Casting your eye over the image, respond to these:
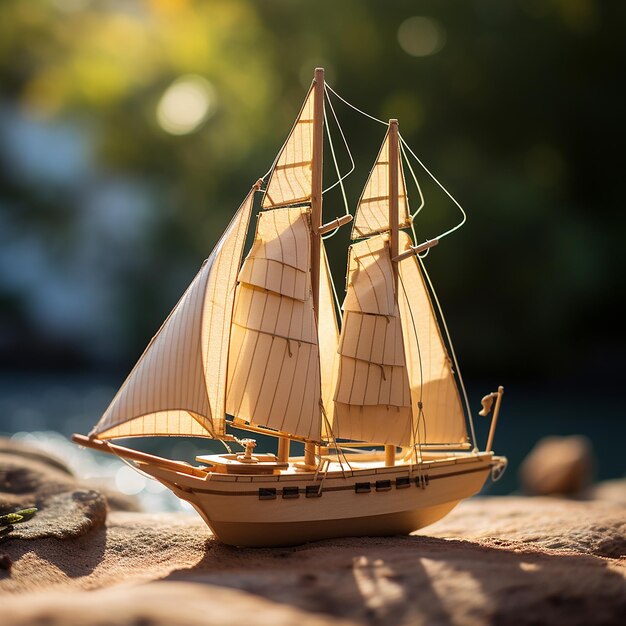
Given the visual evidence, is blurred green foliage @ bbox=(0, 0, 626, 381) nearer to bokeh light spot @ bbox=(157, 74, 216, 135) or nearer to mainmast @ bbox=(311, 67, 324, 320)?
bokeh light spot @ bbox=(157, 74, 216, 135)

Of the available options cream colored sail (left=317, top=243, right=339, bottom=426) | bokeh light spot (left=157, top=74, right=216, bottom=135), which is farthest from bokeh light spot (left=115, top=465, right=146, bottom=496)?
bokeh light spot (left=157, top=74, right=216, bottom=135)

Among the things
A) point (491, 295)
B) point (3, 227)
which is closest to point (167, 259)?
point (3, 227)

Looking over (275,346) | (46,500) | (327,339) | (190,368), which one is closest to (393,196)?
(327,339)

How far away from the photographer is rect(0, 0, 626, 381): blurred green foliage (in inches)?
945

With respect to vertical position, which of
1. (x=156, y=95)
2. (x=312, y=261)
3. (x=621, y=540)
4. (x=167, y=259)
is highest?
(x=156, y=95)

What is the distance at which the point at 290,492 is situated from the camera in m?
6.84

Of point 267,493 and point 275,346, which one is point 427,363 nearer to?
point 275,346

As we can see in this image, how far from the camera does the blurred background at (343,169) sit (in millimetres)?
23797

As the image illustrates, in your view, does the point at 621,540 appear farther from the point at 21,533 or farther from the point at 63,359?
the point at 63,359

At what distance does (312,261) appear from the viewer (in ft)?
24.3

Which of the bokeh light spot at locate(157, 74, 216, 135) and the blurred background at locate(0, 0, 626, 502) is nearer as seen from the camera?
the blurred background at locate(0, 0, 626, 502)

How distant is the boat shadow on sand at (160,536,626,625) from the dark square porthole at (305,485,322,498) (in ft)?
1.47

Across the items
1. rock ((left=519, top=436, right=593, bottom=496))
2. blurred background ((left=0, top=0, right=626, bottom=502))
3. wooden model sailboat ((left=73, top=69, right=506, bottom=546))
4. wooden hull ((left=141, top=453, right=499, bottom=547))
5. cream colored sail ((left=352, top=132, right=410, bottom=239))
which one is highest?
blurred background ((left=0, top=0, right=626, bottom=502))

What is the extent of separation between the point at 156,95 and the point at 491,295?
13549 mm
